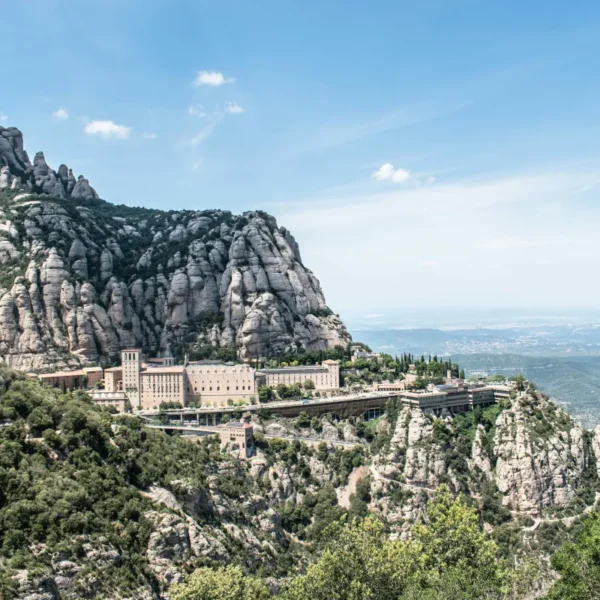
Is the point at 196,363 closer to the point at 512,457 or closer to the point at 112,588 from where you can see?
the point at 512,457

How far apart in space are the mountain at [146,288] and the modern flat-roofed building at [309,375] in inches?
516

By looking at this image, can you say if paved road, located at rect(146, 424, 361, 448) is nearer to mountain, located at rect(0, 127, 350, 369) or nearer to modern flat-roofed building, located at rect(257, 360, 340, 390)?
modern flat-roofed building, located at rect(257, 360, 340, 390)

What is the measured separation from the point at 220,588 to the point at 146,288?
9901cm

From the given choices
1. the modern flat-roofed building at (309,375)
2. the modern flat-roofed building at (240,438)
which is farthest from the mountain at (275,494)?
the modern flat-roofed building at (309,375)

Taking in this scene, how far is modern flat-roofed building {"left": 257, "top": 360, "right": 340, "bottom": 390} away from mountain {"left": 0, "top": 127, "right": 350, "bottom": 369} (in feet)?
43.0

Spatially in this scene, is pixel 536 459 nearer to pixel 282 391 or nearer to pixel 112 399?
pixel 282 391

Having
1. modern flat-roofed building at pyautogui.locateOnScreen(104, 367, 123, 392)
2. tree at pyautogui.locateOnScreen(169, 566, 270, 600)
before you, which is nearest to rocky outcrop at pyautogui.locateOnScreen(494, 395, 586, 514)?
tree at pyautogui.locateOnScreen(169, 566, 270, 600)

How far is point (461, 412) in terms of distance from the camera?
104750 mm

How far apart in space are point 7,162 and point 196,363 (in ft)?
254

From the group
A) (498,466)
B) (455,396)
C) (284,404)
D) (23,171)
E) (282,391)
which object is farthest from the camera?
(23,171)

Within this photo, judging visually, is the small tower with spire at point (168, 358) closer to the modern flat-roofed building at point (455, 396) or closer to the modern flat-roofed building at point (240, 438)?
the modern flat-roofed building at point (240, 438)

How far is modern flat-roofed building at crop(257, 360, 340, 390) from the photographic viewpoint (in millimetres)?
111150

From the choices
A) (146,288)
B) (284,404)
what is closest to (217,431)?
(284,404)

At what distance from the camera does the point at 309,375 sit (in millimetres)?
112375
